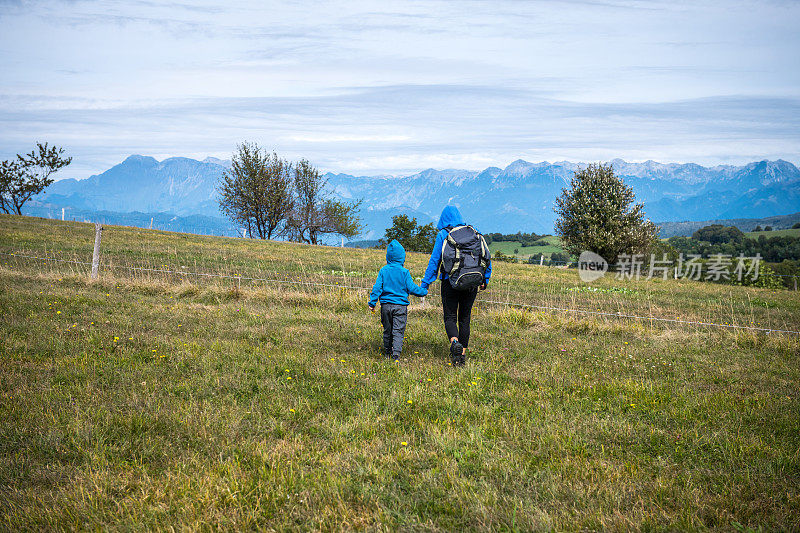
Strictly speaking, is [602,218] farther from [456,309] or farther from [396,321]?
[396,321]

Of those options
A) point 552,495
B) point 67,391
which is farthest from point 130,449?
point 552,495

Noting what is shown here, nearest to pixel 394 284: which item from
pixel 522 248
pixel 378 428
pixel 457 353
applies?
pixel 457 353

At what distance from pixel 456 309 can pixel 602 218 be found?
42894 mm

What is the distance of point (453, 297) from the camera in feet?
25.9

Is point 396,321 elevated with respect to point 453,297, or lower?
lower

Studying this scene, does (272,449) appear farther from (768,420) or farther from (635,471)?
(768,420)

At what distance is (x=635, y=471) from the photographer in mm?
4379

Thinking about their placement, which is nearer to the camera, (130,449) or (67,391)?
(130,449)

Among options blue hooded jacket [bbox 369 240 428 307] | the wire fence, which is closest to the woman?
blue hooded jacket [bbox 369 240 428 307]

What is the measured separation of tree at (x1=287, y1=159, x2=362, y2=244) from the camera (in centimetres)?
6512

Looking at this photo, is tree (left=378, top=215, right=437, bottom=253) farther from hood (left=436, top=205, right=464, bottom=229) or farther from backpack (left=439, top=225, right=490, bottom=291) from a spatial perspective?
backpack (left=439, top=225, right=490, bottom=291)

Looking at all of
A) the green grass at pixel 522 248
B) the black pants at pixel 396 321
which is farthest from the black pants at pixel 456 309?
the green grass at pixel 522 248

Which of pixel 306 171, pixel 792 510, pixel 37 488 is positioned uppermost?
pixel 306 171

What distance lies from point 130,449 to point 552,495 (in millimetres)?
3816
